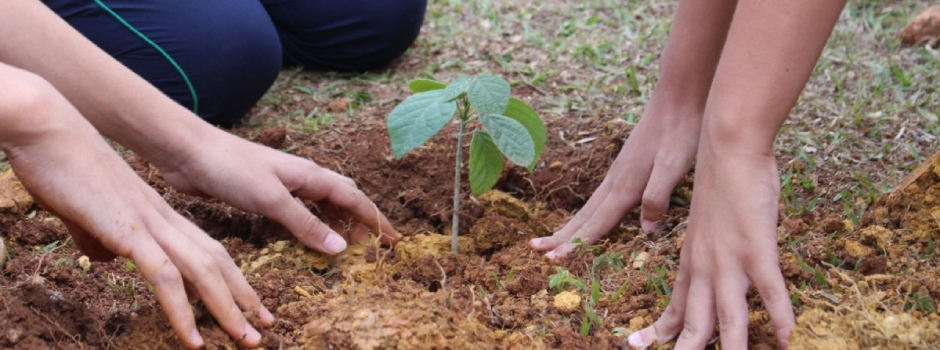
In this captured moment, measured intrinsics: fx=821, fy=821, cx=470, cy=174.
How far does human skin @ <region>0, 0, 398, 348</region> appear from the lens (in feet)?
3.44

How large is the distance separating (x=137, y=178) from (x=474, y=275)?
0.57 meters

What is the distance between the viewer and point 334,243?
1.47 m

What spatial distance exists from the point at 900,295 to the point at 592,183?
71 cm

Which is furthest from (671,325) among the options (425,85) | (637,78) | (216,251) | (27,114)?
(637,78)

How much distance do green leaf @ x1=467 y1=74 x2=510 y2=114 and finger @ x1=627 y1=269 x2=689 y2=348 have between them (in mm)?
381

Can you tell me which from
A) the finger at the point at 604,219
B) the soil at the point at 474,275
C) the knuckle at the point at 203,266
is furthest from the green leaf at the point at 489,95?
the knuckle at the point at 203,266

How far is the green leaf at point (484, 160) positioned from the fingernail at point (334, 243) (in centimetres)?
26

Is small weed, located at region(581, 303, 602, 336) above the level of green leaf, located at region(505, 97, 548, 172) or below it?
below

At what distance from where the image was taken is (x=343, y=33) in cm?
254

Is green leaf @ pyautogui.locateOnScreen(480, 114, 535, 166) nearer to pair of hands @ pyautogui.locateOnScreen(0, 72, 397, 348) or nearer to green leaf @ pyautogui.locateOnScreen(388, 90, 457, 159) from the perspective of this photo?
green leaf @ pyautogui.locateOnScreen(388, 90, 457, 159)

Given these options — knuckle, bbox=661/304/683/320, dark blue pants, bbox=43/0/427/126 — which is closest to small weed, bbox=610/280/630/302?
knuckle, bbox=661/304/683/320

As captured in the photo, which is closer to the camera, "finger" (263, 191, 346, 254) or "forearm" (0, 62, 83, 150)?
"forearm" (0, 62, 83, 150)

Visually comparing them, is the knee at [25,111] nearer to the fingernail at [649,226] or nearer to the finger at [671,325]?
the finger at [671,325]

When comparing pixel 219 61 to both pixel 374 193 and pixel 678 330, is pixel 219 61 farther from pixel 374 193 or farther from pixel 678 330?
pixel 678 330
